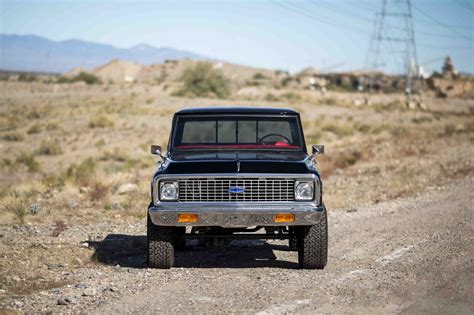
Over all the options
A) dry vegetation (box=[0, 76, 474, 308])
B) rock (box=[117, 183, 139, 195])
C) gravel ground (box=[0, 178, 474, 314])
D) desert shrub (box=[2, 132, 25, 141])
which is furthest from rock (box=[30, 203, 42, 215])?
desert shrub (box=[2, 132, 25, 141])

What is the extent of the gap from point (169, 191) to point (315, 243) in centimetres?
174

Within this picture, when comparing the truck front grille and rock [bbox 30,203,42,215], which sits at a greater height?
the truck front grille

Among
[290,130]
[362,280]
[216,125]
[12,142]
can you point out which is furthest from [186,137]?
[12,142]

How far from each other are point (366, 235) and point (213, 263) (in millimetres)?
2931

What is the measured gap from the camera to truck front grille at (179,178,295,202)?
9.01 metres

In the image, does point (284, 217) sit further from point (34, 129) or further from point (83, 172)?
point (34, 129)

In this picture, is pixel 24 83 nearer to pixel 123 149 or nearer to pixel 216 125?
pixel 123 149

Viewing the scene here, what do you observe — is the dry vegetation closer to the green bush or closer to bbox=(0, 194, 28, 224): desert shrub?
bbox=(0, 194, 28, 224): desert shrub

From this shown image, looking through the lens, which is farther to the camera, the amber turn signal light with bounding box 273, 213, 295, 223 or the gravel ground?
the amber turn signal light with bounding box 273, 213, 295, 223

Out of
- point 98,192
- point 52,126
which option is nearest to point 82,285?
point 98,192

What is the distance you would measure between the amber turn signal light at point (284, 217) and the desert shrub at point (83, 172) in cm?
1092

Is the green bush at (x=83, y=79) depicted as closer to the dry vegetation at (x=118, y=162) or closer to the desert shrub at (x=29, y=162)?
the dry vegetation at (x=118, y=162)

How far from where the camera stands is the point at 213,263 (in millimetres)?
10141

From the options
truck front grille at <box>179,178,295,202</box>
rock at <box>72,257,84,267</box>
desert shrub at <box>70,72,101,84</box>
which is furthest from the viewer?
desert shrub at <box>70,72,101,84</box>
